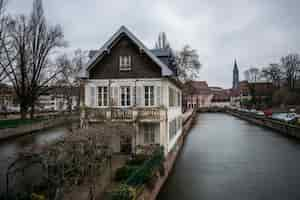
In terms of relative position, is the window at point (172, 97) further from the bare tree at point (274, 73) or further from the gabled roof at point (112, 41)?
the bare tree at point (274, 73)

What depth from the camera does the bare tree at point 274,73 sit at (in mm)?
69450

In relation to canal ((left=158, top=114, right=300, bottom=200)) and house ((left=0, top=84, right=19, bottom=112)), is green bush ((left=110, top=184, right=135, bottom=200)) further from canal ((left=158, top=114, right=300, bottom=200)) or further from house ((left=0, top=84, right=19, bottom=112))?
A: house ((left=0, top=84, right=19, bottom=112))

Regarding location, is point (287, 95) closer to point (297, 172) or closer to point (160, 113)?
point (297, 172)

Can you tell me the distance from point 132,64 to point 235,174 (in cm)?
1009

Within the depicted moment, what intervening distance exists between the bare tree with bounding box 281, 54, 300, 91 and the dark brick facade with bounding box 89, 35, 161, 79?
195 feet

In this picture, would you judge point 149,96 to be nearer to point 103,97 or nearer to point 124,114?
point 124,114

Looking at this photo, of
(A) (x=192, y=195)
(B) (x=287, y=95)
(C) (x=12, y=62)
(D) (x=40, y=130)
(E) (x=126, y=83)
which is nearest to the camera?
(A) (x=192, y=195)

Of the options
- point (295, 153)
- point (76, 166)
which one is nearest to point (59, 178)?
point (76, 166)

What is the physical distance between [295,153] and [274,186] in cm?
1093

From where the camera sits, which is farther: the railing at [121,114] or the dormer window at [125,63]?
the dormer window at [125,63]

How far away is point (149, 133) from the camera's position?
17.1m

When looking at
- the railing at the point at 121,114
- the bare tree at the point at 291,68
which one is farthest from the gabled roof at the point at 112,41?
the bare tree at the point at 291,68

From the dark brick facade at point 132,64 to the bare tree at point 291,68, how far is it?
2335 inches

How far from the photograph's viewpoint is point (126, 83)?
1677cm
